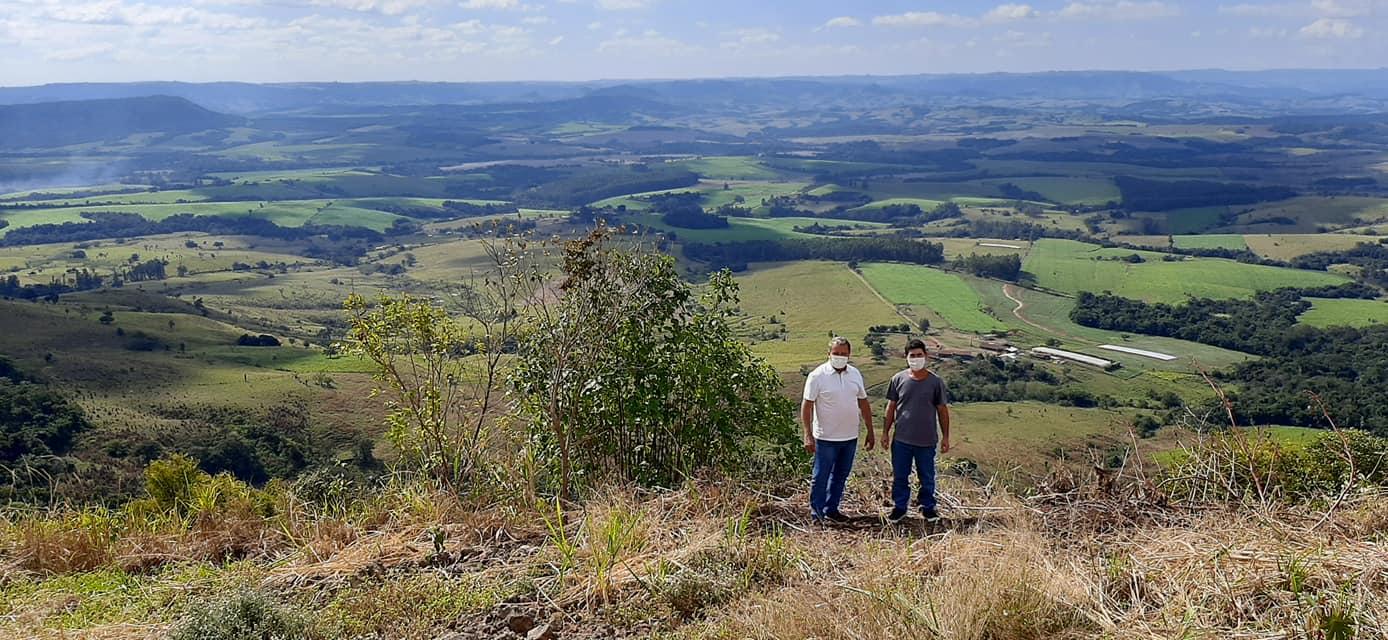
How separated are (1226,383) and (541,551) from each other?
2826 inches

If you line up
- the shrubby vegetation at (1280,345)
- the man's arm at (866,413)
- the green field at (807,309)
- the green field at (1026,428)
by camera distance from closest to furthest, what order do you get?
the man's arm at (866,413) → the green field at (1026,428) → the shrubby vegetation at (1280,345) → the green field at (807,309)

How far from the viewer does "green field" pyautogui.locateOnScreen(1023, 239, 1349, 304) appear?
93500mm

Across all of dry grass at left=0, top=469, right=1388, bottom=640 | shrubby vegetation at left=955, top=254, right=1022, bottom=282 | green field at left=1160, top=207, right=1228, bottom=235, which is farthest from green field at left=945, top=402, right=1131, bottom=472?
green field at left=1160, top=207, right=1228, bottom=235

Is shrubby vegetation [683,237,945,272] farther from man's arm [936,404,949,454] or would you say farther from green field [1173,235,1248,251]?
man's arm [936,404,949,454]

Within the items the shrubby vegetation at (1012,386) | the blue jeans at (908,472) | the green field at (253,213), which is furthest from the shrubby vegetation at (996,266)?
the green field at (253,213)

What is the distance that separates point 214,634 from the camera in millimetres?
4516

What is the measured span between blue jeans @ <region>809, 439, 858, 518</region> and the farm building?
71518 millimetres

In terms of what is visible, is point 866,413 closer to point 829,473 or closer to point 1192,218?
point 829,473

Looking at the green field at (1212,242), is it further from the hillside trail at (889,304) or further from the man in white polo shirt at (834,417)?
the man in white polo shirt at (834,417)

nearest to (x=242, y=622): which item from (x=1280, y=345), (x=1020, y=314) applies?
(x=1280, y=345)

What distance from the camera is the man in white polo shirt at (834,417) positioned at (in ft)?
23.3

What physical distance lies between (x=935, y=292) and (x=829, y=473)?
95.7 meters

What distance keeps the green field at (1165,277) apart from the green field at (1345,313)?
7507 mm

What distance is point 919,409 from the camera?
289 inches
